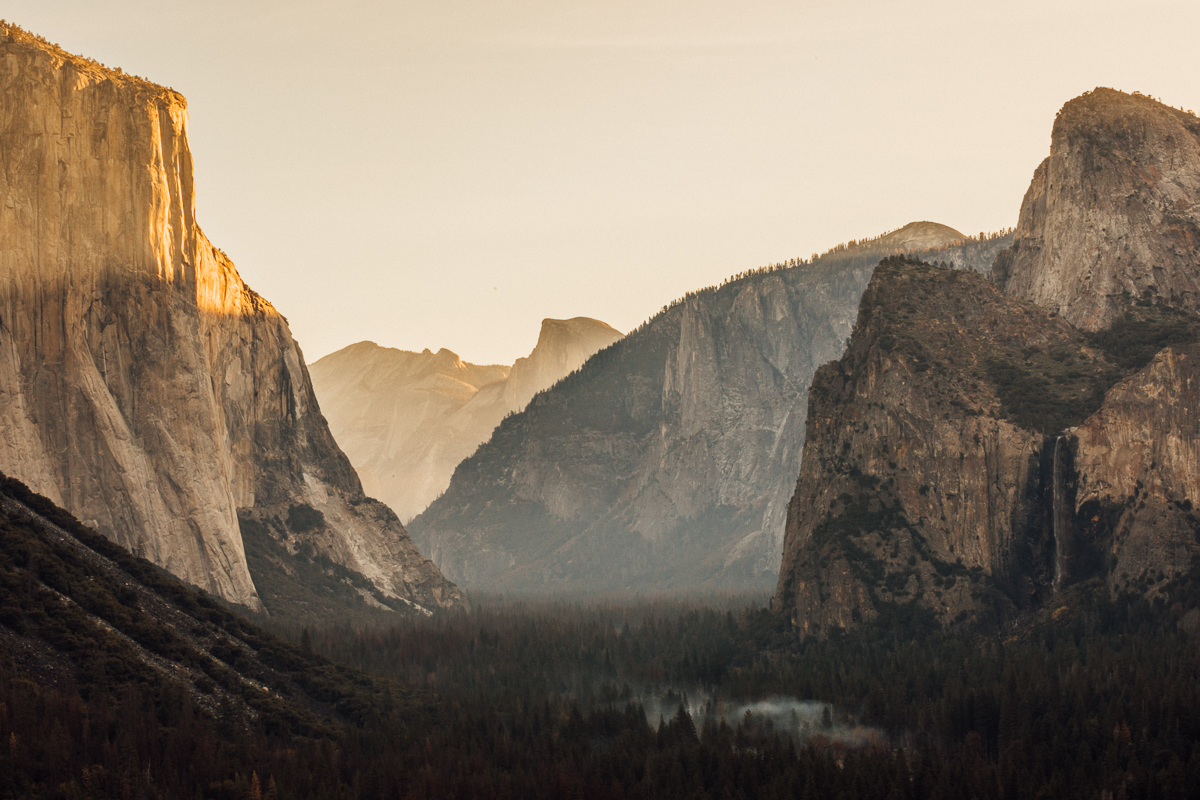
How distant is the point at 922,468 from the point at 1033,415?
13.9 m

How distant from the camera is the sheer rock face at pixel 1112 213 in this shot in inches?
6447

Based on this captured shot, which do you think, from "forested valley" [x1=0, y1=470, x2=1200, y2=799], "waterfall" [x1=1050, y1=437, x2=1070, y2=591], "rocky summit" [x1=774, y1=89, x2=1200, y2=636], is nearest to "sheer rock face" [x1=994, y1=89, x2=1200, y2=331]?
"rocky summit" [x1=774, y1=89, x2=1200, y2=636]

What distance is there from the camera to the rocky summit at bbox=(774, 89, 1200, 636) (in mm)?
141000

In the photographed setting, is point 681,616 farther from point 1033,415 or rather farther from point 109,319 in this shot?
point 109,319

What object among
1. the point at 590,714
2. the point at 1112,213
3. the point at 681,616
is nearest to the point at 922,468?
the point at 1112,213

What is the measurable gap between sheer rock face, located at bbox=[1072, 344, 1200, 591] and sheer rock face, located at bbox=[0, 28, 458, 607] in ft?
322

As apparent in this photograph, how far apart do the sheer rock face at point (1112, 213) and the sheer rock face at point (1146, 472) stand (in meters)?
21.5

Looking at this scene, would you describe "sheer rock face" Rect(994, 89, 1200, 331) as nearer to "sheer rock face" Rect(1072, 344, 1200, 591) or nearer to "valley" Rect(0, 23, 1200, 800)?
"valley" Rect(0, 23, 1200, 800)

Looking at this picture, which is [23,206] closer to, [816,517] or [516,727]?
[516,727]

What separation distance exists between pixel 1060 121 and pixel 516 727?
115091mm

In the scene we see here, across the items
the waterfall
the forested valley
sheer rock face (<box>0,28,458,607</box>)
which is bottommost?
the forested valley

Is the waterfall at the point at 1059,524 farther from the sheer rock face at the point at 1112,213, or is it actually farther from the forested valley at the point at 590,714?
the sheer rock face at the point at 1112,213

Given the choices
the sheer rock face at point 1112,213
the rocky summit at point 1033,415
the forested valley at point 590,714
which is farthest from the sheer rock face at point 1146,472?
the sheer rock face at point 1112,213

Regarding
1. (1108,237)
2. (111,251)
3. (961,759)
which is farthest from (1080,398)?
(111,251)
